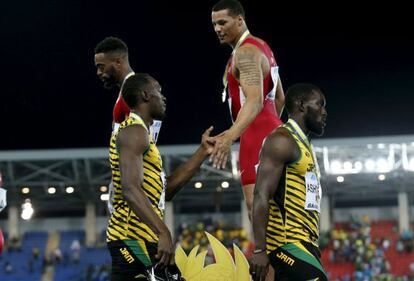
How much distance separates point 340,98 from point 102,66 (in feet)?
105

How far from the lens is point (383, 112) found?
3925cm

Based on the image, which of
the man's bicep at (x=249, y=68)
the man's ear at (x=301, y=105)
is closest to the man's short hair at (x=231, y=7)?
the man's bicep at (x=249, y=68)

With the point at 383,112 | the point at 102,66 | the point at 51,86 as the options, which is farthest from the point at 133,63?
the point at 102,66

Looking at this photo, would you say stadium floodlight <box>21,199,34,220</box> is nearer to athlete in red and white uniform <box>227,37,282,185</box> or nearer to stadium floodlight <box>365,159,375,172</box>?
stadium floodlight <box>365,159,375,172</box>

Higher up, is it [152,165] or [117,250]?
[152,165]

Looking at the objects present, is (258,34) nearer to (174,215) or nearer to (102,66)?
(174,215)

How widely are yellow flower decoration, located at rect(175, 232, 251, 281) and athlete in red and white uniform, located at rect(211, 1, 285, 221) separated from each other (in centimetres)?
43

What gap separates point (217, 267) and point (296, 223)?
137cm

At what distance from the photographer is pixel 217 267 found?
284 inches

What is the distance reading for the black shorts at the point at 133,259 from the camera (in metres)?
5.94

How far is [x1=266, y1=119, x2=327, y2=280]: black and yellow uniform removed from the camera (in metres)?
6.00

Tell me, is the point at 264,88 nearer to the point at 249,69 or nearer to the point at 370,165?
the point at 249,69

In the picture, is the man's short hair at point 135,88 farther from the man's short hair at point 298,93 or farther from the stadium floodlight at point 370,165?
the stadium floodlight at point 370,165

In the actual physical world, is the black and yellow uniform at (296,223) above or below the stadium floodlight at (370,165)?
below
